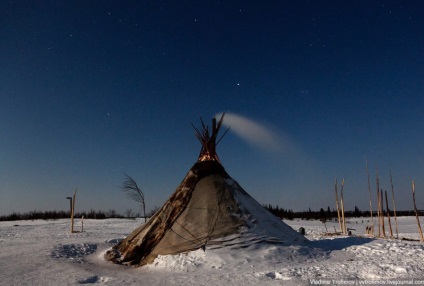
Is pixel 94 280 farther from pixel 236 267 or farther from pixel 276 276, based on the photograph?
pixel 276 276

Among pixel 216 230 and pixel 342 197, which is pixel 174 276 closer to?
pixel 216 230

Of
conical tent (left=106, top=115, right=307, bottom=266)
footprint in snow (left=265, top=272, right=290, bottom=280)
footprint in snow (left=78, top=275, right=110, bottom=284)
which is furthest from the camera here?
conical tent (left=106, top=115, right=307, bottom=266)

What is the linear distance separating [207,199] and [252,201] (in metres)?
1.36

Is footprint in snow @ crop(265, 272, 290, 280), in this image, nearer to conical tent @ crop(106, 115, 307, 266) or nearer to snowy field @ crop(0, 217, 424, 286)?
snowy field @ crop(0, 217, 424, 286)

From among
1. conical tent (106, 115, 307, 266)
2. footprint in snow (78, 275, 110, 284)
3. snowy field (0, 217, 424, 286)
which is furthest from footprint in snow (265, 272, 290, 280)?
footprint in snow (78, 275, 110, 284)

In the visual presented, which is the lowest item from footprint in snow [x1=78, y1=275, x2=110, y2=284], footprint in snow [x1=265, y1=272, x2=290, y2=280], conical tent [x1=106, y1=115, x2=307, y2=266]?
footprint in snow [x1=78, y1=275, x2=110, y2=284]

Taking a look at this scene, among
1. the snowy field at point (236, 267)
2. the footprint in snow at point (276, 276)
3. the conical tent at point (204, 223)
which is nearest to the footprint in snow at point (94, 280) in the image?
the snowy field at point (236, 267)

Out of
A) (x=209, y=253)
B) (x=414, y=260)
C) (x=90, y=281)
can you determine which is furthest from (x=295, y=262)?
(x=90, y=281)

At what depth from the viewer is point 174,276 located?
5.42 metres

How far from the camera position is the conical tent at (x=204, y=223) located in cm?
680

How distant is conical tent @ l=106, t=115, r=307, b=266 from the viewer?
6801mm

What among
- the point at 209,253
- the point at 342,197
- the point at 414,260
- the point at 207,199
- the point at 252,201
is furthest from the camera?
the point at 342,197

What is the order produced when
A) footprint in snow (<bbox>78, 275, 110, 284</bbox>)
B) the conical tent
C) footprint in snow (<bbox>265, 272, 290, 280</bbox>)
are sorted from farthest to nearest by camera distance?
1. the conical tent
2. footprint in snow (<bbox>78, 275, 110, 284</bbox>)
3. footprint in snow (<bbox>265, 272, 290, 280</bbox>)

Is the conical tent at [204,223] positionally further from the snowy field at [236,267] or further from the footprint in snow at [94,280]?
the footprint in snow at [94,280]
